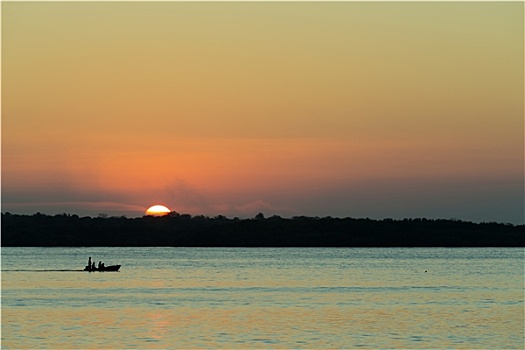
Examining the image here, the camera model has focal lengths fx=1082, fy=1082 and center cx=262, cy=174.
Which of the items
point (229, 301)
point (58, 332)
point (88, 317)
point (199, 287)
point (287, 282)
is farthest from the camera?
point (287, 282)

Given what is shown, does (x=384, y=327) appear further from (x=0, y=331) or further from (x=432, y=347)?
(x=0, y=331)

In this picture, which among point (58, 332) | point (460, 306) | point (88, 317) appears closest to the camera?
point (58, 332)

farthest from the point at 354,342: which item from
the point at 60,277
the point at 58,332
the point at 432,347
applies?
the point at 60,277

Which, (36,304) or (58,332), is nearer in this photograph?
(58,332)

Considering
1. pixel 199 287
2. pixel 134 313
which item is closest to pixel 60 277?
pixel 199 287

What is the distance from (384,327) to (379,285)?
4243 centimetres

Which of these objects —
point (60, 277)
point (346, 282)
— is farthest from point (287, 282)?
point (60, 277)

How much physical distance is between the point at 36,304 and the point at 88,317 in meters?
10.8

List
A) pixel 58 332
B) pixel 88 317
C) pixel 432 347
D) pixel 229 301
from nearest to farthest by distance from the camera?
1. pixel 432 347
2. pixel 58 332
3. pixel 88 317
4. pixel 229 301

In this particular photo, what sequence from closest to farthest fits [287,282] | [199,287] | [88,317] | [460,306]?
[88,317] → [460,306] → [199,287] → [287,282]

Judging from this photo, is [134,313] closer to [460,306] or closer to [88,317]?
[88,317]

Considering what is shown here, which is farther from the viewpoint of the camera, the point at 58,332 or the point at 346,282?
the point at 346,282

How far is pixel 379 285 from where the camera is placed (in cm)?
9962

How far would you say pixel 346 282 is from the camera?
345ft
